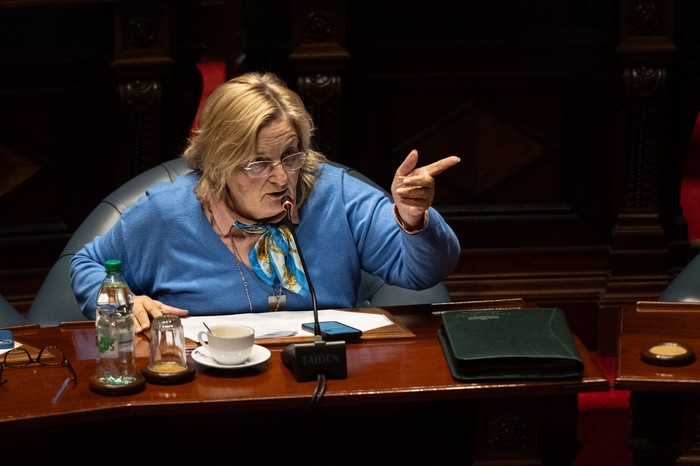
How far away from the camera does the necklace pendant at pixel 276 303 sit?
2639mm

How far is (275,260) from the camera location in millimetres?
2666

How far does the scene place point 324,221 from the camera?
2742mm

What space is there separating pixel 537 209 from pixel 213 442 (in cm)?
211

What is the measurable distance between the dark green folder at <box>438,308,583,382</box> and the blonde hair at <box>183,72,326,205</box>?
1.94 feet

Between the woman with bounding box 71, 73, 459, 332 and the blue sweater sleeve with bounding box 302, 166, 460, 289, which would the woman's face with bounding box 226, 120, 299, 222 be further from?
the blue sweater sleeve with bounding box 302, 166, 460, 289

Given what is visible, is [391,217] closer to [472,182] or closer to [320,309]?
[320,309]

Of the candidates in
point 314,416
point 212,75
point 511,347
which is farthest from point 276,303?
point 212,75

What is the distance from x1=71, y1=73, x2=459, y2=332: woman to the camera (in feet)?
8.55

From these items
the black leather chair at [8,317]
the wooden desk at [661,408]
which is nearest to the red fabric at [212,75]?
the black leather chair at [8,317]

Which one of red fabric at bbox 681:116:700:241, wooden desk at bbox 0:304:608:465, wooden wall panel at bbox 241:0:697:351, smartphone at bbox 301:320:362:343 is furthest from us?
red fabric at bbox 681:116:700:241

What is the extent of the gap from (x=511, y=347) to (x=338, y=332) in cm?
36

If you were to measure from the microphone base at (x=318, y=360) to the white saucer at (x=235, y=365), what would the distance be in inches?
2.6

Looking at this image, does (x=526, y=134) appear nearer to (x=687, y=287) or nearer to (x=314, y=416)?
(x=687, y=287)

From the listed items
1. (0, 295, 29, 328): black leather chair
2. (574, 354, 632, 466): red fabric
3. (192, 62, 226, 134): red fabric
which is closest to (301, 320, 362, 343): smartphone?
(0, 295, 29, 328): black leather chair
